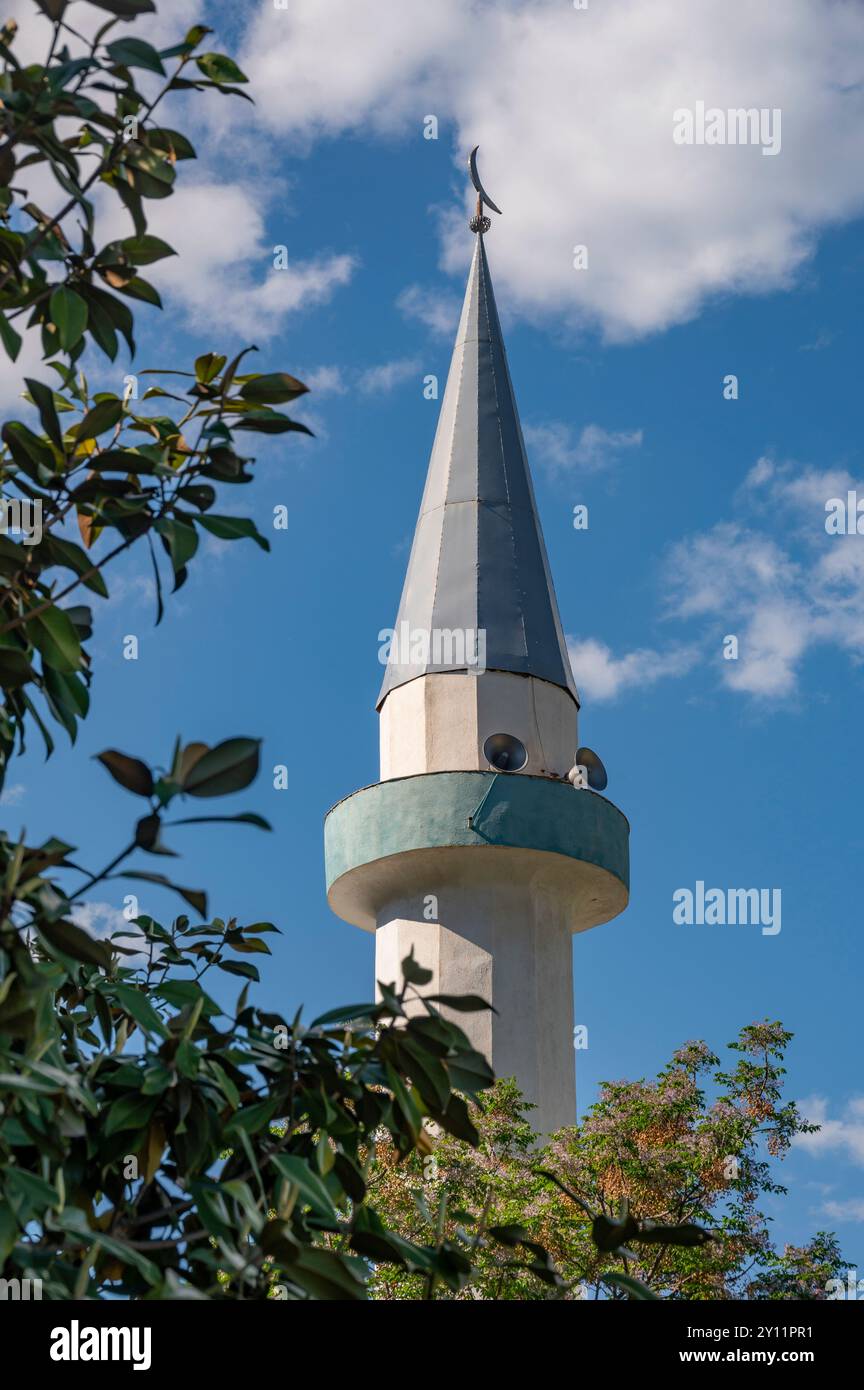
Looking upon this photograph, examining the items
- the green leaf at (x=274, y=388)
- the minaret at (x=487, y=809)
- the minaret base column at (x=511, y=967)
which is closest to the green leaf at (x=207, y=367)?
the green leaf at (x=274, y=388)

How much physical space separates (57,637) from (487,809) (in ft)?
54.4

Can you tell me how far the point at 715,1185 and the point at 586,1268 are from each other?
1940mm

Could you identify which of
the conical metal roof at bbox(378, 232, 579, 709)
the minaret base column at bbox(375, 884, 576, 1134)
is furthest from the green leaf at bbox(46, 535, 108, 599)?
the conical metal roof at bbox(378, 232, 579, 709)

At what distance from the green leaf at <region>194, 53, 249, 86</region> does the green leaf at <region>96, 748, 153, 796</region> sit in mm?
1968

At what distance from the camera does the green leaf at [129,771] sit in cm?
311

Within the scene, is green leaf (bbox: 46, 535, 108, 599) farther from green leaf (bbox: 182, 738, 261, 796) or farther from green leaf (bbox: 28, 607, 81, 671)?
green leaf (bbox: 182, 738, 261, 796)

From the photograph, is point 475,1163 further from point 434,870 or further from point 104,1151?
point 104,1151

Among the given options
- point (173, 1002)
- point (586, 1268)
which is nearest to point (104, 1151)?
point (173, 1002)

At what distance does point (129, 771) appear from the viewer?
3.13 metres

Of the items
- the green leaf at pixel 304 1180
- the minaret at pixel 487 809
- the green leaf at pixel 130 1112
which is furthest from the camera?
the minaret at pixel 487 809

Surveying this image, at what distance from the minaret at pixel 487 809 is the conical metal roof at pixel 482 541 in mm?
30

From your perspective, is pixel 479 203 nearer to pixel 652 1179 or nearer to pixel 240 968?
pixel 652 1179

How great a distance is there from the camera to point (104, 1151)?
368cm

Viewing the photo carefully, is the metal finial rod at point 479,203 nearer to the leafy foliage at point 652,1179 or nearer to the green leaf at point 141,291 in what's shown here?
the leafy foliage at point 652,1179
